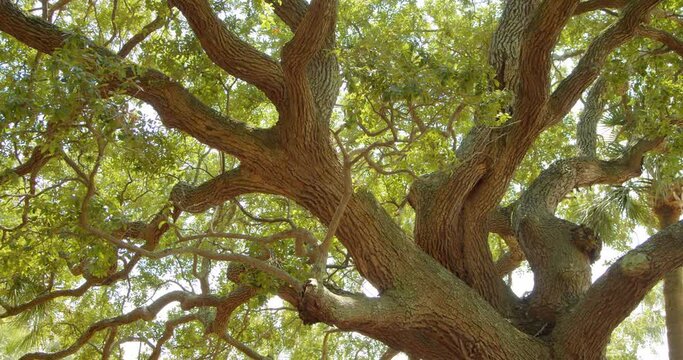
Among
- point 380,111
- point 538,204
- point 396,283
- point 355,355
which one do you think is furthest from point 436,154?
point 355,355

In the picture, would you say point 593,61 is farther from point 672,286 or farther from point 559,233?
point 672,286

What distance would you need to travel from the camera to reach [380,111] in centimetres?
561

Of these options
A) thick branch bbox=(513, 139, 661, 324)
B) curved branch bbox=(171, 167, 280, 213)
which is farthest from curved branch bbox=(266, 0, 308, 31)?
thick branch bbox=(513, 139, 661, 324)

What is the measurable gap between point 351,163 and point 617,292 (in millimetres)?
2588

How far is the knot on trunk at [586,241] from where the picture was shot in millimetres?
7301

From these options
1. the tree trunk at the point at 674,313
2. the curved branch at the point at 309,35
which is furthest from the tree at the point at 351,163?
the tree trunk at the point at 674,313

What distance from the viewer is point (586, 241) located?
7.30 m

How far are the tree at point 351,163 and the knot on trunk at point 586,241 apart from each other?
0.02 meters

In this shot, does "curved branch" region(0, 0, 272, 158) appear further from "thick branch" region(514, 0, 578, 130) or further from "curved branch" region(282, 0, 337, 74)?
"thick branch" region(514, 0, 578, 130)

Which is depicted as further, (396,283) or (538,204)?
(538,204)

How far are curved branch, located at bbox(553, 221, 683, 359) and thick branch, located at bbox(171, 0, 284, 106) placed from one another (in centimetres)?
315

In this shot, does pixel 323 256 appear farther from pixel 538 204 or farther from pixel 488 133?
pixel 538 204

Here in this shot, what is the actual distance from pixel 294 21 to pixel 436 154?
2.33 metres

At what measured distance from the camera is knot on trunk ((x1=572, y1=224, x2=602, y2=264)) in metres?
7.30
